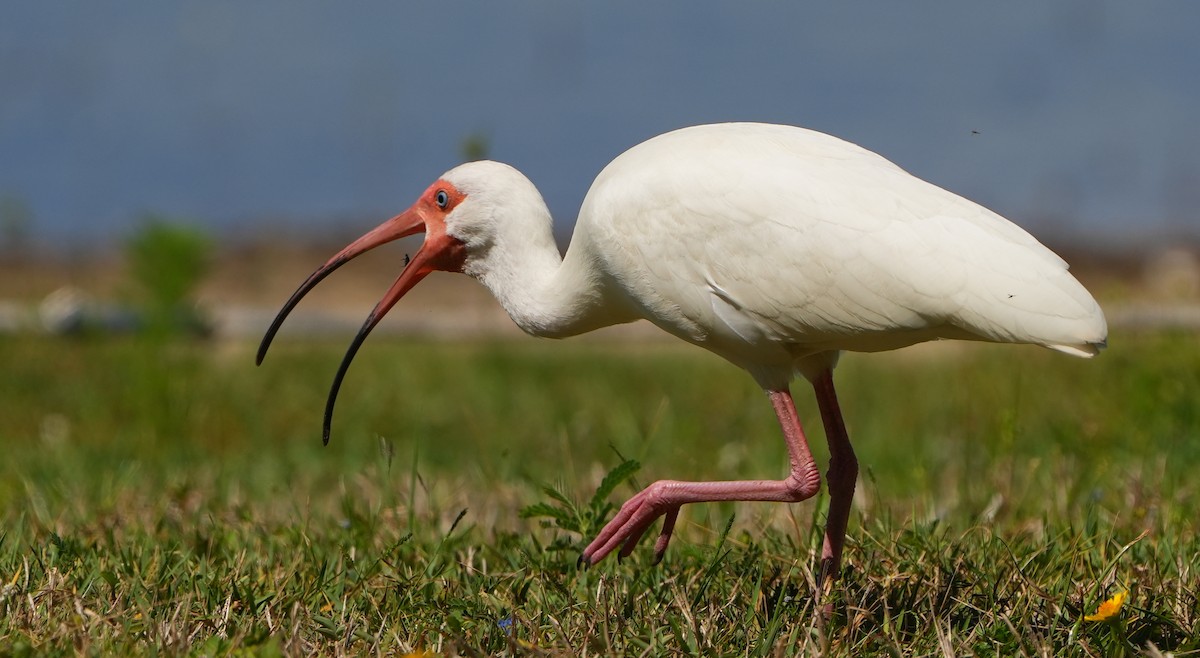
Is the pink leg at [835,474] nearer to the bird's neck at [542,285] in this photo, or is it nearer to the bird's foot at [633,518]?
the bird's foot at [633,518]

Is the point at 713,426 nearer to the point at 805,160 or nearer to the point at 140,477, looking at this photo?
the point at 140,477

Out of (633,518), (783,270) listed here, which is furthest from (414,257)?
(783,270)

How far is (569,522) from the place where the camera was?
3.81m

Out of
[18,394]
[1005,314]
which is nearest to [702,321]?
[1005,314]

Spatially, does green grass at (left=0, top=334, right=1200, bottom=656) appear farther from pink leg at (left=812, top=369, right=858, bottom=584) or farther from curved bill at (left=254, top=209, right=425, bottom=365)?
curved bill at (left=254, top=209, right=425, bottom=365)

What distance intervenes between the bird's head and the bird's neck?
0.16ft

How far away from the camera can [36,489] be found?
513cm

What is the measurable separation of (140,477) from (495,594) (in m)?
2.48

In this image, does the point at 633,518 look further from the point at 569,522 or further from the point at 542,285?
the point at 542,285

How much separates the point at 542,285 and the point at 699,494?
2.62ft

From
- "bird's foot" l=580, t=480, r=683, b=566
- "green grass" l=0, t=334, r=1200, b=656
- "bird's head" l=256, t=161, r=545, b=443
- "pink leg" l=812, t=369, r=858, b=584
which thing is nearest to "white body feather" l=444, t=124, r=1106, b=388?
"pink leg" l=812, t=369, r=858, b=584

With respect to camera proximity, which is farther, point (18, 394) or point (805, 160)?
point (18, 394)

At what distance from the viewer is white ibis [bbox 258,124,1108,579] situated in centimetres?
323

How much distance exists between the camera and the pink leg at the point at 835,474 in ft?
11.9
